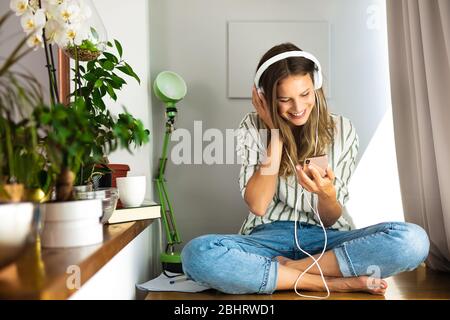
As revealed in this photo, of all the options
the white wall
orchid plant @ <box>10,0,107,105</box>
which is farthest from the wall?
orchid plant @ <box>10,0,107,105</box>

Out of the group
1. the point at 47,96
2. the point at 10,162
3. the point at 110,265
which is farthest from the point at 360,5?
the point at 10,162

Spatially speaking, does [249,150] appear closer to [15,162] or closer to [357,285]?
[357,285]

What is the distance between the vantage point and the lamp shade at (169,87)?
63.2 inches

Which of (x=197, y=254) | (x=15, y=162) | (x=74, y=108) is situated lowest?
(x=197, y=254)

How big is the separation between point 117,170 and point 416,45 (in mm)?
1075

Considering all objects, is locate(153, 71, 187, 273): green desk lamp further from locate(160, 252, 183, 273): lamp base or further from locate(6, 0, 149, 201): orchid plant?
locate(6, 0, 149, 201): orchid plant

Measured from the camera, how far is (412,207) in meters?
1.56

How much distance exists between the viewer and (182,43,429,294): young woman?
46.4 inches

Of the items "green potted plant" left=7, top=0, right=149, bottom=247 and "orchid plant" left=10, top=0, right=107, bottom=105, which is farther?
"orchid plant" left=10, top=0, right=107, bottom=105

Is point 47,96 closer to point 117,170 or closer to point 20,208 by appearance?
point 117,170

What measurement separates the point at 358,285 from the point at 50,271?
0.84 m

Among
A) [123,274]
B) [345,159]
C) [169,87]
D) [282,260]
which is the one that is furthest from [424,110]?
[123,274]

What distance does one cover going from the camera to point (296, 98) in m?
1.31

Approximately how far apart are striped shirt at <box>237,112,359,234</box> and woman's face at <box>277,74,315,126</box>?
0.41 feet
